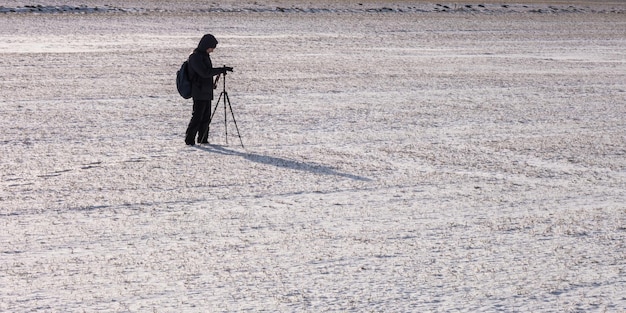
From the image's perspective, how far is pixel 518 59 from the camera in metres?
20.4

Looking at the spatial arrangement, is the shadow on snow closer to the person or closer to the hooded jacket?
the person

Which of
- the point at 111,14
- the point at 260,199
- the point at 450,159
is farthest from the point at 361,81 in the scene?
the point at 111,14

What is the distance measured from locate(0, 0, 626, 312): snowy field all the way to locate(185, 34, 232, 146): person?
20 cm

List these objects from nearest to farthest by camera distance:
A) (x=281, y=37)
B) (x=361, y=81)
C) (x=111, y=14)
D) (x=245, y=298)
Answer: (x=245, y=298)
(x=361, y=81)
(x=281, y=37)
(x=111, y=14)

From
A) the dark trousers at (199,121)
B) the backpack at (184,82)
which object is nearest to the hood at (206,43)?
the backpack at (184,82)

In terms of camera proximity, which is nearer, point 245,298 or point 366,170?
point 245,298

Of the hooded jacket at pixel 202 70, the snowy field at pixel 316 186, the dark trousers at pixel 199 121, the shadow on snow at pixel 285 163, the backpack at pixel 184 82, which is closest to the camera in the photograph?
the snowy field at pixel 316 186

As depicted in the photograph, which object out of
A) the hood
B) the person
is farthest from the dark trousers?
the hood

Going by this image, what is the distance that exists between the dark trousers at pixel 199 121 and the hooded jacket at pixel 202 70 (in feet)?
0.39

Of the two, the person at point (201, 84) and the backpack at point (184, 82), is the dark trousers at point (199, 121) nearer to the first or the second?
the person at point (201, 84)

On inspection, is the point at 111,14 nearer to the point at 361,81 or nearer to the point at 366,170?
the point at 361,81

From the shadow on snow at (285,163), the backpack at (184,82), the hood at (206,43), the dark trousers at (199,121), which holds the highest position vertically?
the hood at (206,43)

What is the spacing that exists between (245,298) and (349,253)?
122cm

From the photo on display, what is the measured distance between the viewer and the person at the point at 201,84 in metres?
10.4
